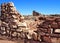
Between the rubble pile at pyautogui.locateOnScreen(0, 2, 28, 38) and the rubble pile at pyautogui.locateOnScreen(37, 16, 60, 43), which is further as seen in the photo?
the rubble pile at pyautogui.locateOnScreen(0, 2, 28, 38)

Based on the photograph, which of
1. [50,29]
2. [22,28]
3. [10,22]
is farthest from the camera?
[10,22]

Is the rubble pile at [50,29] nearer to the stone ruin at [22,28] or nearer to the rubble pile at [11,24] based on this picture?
the stone ruin at [22,28]

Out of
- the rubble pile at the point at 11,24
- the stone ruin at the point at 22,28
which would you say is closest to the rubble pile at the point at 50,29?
the stone ruin at the point at 22,28

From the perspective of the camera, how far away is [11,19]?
15344 millimetres

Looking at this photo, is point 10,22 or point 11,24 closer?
point 11,24

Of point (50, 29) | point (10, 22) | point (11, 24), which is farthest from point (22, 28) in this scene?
point (50, 29)

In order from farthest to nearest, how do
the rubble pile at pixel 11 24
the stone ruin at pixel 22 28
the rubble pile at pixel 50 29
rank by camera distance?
the rubble pile at pixel 11 24 < the stone ruin at pixel 22 28 < the rubble pile at pixel 50 29

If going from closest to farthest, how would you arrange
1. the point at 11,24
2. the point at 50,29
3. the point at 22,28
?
the point at 50,29 → the point at 22,28 → the point at 11,24

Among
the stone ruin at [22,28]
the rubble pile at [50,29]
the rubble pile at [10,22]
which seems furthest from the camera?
the rubble pile at [10,22]

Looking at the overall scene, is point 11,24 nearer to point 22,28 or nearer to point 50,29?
point 22,28

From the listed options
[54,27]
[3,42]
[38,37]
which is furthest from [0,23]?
[54,27]

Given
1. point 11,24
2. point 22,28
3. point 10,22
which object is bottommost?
point 22,28

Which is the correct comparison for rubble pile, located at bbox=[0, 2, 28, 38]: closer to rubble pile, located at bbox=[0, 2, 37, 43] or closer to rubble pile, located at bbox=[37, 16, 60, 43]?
rubble pile, located at bbox=[0, 2, 37, 43]

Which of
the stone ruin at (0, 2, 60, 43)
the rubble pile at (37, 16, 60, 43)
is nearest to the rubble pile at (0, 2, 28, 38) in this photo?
the stone ruin at (0, 2, 60, 43)
